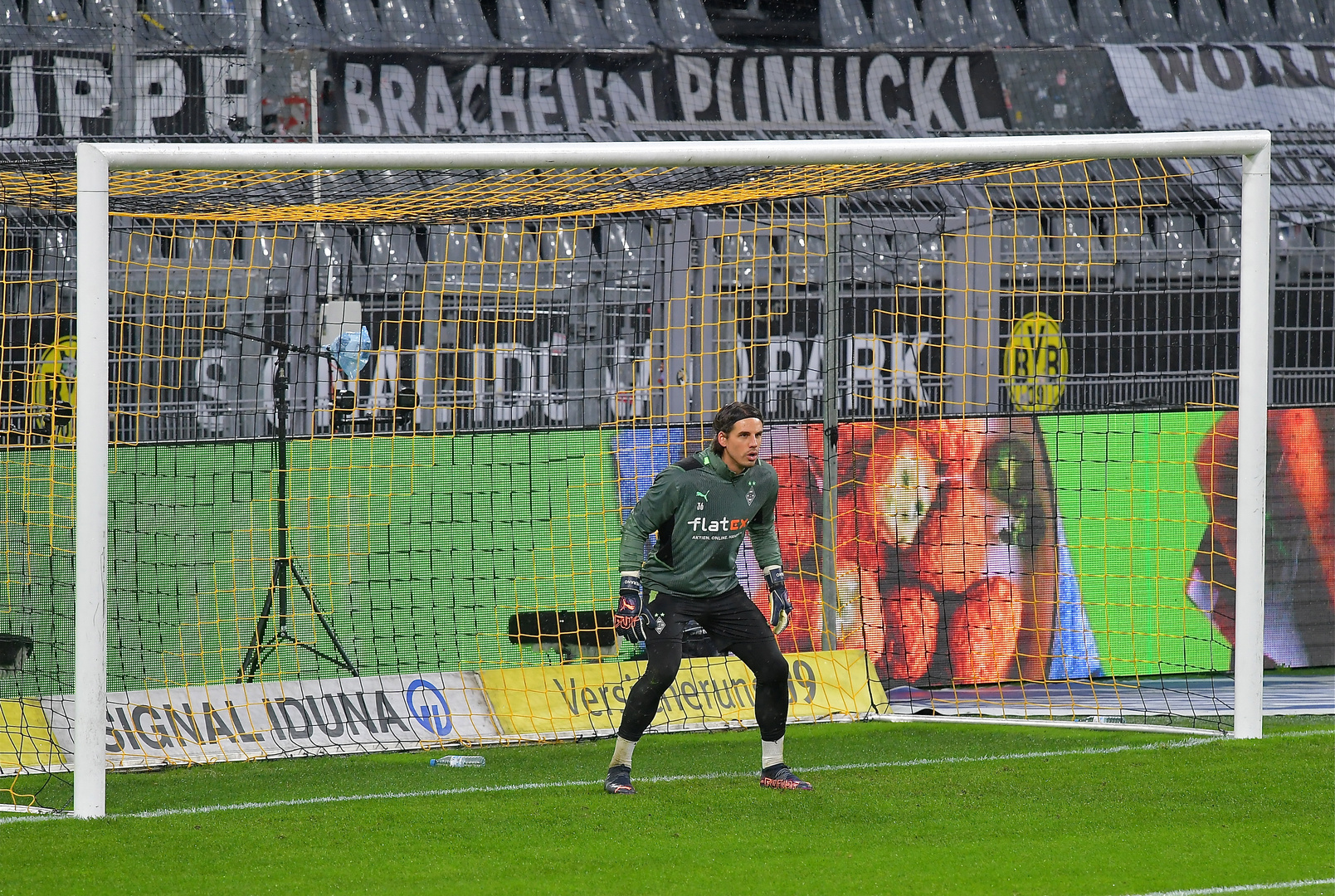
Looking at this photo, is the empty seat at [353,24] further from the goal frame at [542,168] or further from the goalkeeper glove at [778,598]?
the goalkeeper glove at [778,598]

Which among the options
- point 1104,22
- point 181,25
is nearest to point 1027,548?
point 181,25

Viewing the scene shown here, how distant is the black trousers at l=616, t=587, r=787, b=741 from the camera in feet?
21.4

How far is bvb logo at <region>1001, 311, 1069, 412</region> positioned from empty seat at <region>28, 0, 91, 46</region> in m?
10.1

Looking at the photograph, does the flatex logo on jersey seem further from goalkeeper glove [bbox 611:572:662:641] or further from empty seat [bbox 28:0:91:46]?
empty seat [bbox 28:0:91:46]

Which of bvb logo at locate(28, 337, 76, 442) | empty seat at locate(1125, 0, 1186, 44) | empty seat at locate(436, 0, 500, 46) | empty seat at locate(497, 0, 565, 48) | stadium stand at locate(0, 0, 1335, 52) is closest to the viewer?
bvb logo at locate(28, 337, 76, 442)

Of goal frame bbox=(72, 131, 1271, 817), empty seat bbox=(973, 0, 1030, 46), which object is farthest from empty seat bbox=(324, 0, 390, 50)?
goal frame bbox=(72, 131, 1271, 817)

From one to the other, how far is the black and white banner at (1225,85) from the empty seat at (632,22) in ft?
21.3

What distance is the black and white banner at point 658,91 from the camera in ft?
59.8

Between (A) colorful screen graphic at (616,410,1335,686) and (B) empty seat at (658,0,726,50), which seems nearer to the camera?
(A) colorful screen graphic at (616,410,1335,686)

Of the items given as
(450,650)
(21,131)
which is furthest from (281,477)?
(21,131)

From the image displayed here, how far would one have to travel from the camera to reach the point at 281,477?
30.2 feet

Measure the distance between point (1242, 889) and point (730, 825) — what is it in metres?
1.98

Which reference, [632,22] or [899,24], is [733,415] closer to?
[632,22]

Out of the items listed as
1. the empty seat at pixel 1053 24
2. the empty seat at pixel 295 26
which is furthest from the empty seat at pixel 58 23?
the empty seat at pixel 1053 24
